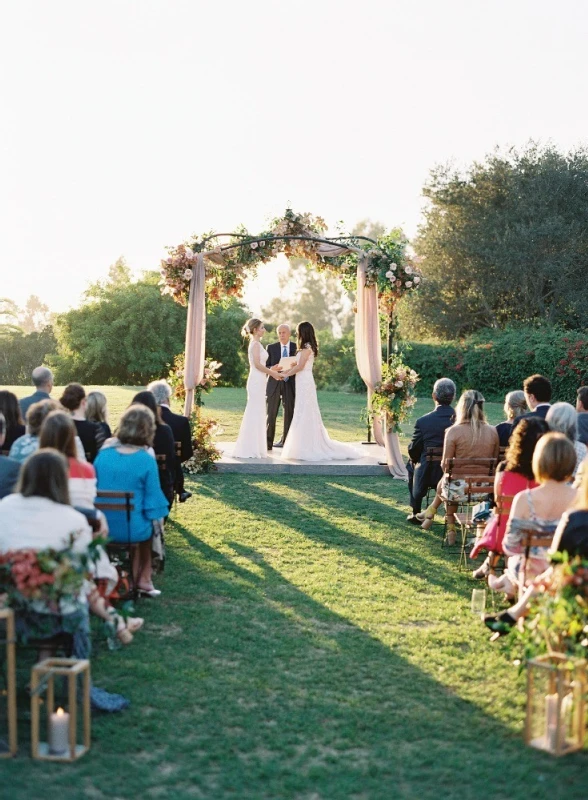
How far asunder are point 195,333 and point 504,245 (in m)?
24.7

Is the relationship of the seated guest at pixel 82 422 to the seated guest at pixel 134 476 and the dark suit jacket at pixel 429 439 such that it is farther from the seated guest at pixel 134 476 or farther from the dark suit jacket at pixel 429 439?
the dark suit jacket at pixel 429 439

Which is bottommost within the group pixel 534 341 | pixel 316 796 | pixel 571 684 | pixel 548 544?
pixel 316 796

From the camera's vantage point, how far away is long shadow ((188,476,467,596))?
25.9ft

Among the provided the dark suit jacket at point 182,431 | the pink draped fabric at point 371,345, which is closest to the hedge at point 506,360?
the pink draped fabric at point 371,345

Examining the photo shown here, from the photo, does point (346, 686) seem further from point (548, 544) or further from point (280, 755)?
point (548, 544)

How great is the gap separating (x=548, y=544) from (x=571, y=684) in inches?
44.6

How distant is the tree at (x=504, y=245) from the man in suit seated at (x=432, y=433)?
2631 centimetres

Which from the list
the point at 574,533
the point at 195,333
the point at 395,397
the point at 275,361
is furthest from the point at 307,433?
the point at 574,533

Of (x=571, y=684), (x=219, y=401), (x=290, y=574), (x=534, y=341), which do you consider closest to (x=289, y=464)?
(x=290, y=574)

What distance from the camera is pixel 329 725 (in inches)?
185

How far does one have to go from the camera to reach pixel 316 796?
3.95 metres

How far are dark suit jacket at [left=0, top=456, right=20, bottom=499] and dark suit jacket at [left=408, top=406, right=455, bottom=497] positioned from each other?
178 inches

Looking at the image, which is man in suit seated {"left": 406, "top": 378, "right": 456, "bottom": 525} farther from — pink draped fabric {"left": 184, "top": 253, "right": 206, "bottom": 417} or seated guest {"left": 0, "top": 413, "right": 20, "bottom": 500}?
seated guest {"left": 0, "top": 413, "right": 20, "bottom": 500}

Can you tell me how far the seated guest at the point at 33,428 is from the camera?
20.3 ft
